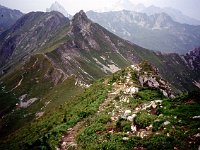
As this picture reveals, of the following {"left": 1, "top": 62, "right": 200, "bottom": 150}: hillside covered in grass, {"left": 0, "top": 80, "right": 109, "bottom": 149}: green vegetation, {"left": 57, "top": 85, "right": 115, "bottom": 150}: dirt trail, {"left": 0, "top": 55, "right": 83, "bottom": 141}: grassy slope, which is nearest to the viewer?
{"left": 1, "top": 62, "right": 200, "bottom": 150}: hillside covered in grass

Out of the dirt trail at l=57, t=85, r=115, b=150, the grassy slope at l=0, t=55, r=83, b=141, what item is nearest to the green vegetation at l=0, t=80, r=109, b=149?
the dirt trail at l=57, t=85, r=115, b=150

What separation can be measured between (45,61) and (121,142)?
139529mm

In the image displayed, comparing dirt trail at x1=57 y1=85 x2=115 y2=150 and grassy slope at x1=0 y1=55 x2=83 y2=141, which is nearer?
dirt trail at x1=57 y1=85 x2=115 y2=150

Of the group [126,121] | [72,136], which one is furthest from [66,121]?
[126,121]

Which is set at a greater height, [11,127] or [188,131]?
[188,131]

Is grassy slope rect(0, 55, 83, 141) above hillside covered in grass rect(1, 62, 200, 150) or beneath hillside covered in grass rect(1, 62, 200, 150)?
beneath

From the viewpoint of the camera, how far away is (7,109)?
126m

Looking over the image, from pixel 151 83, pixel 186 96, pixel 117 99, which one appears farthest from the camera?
pixel 151 83

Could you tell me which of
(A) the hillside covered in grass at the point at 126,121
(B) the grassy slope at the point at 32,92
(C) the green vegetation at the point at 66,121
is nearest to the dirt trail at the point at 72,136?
(A) the hillside covered in grass at the point at 126,121

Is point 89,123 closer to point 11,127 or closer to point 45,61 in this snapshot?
point 11,127

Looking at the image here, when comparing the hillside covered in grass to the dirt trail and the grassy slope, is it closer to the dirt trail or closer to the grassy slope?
the dirt trail

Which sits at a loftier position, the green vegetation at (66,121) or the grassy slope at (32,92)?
the green vegetation at (66,121)

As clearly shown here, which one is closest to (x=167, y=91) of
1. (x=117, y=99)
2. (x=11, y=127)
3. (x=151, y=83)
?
(x=151, y=83)

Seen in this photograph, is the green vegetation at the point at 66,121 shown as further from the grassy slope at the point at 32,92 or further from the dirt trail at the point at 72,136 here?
the grassy slope at the point at 32,92
